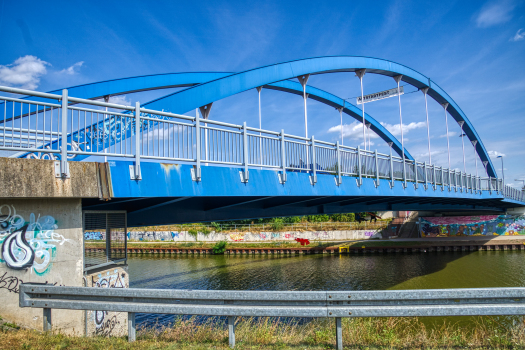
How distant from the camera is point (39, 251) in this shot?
5332 millimetres

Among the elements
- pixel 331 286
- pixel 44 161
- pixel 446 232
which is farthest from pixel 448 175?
pixel 446 232

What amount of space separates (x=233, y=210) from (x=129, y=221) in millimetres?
3471

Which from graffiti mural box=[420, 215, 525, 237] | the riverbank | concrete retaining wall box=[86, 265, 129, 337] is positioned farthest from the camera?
graffiti mural box=[420, 215, 525, 237]

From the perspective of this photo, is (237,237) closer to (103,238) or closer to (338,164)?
(338,164)

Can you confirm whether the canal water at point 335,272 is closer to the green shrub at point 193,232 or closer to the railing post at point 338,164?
the green shrub at point 193,232

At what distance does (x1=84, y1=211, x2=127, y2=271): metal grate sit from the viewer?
6.35 m

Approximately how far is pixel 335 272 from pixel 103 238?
22701 mm

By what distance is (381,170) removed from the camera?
1392cm

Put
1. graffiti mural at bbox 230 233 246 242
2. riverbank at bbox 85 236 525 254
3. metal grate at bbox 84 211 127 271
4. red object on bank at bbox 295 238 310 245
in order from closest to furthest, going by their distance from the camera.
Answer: metal grate at bbox 84 211 127 271, riverbank at bbox 85 236 525 254, red object on bank at bbox 295 238 310 245, graffiti mural at bbox 230 233 246 242

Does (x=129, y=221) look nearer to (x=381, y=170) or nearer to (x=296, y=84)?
(x=381, y=170)

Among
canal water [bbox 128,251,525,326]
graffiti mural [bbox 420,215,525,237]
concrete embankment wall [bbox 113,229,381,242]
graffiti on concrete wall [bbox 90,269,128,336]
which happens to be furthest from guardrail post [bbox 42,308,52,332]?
graffiti mural [bbox 420,215,525,237]

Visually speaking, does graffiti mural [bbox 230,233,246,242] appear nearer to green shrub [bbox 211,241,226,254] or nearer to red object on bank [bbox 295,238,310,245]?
green shrub [bbox 211,241,226,254]

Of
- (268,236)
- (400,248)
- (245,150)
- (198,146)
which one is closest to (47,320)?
(198,146)

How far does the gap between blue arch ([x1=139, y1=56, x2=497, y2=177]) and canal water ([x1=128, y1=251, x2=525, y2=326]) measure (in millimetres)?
9633
